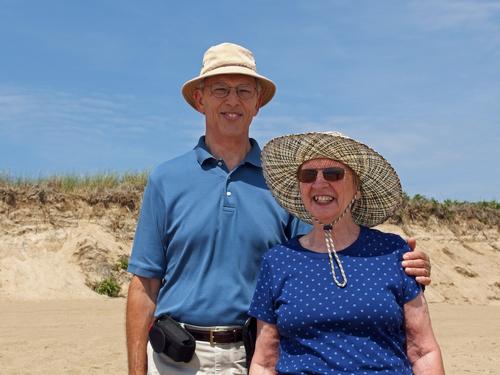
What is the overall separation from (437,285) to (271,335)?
1848 cm

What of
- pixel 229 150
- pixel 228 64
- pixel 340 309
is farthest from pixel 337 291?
pixel 228 64

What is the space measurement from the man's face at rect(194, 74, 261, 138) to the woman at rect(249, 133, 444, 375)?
0.44 metres

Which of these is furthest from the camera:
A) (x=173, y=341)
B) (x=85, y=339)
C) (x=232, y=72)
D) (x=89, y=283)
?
(x=89, y=283)

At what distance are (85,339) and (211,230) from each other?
768 centimetres

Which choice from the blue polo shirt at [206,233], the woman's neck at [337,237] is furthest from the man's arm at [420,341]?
the blue polo shirt at [206,233]

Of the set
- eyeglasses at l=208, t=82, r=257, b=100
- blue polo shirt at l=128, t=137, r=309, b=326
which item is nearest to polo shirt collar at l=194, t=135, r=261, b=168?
blue polo shirt at l=128, t=137, r=309, b=326

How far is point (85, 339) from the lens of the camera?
10516mm

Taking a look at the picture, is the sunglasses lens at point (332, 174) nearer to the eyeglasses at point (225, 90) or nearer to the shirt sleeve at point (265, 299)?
the shirt sleeve at point (265, 299)

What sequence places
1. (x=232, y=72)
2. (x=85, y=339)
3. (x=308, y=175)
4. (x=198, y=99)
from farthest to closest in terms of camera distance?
(x=85, y=339) < (x=198, y=99) < (x=232, y=72) < (x=308, y=175)

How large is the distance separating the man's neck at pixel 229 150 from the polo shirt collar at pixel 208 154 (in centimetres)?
4

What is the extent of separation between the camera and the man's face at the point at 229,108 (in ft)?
11.8

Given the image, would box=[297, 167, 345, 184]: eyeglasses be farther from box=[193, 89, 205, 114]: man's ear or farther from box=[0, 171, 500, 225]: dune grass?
box=[0, 171, 500, 225]: dune grass

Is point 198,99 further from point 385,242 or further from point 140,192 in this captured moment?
point 140,192

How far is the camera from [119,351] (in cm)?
988
